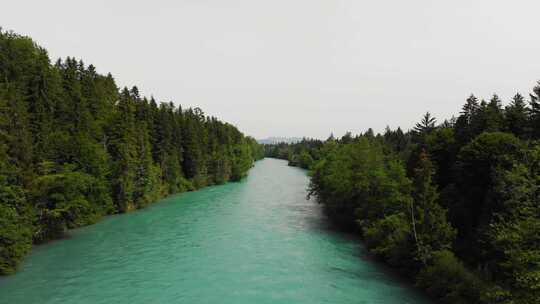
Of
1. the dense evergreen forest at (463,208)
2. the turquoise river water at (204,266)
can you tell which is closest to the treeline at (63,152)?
the turquoise river water at (204,266)

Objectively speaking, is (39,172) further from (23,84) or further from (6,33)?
(6,33)

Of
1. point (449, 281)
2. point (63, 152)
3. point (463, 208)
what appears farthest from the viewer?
point (63, 152)

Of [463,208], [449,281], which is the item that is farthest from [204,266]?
[463,208]

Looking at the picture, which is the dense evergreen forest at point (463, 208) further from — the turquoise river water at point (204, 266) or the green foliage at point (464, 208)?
the turquoise river water at point (204, 266)

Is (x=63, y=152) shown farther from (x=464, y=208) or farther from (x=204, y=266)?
(x=464, y=208)

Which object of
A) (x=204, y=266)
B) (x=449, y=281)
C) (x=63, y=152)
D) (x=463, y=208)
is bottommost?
(x=204, y=266)

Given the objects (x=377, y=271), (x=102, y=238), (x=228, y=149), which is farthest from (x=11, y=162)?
(x=228, y=149)

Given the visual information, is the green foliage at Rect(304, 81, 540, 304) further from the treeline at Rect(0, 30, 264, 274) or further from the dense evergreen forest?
the treeline at Rect(0, 30, 264, 274)
